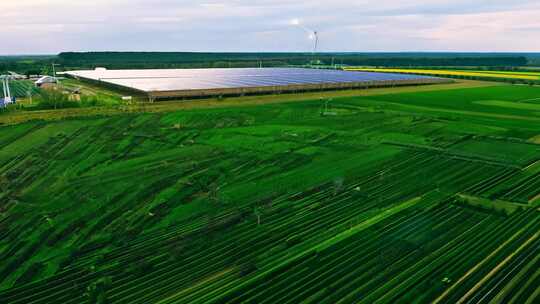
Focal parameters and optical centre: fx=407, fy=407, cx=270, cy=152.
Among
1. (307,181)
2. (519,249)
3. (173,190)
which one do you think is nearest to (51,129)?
(173,190)

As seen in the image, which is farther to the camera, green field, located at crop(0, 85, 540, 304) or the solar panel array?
the solar panel array

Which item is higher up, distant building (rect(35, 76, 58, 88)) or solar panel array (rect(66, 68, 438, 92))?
solar panel array (rect(66, 68, 438, 92))

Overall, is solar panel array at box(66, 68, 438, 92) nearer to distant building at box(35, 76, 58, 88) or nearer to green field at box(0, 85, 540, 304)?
distant building at box(35, 76, 58, 88)

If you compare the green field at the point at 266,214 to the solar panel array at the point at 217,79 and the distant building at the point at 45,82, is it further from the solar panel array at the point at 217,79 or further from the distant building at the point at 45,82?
the distant building at the point at 45,82

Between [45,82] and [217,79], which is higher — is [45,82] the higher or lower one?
the lower one

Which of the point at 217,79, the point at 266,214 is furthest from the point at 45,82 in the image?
the point at 266,214

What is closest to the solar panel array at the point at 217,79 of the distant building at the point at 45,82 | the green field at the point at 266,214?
the distant building at the point at 45,82

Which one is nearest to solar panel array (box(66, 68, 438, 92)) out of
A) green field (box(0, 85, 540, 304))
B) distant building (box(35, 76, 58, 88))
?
distant building (box(35, 76, 58, 88))

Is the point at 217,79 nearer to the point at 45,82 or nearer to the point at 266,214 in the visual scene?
the point at 45,82
